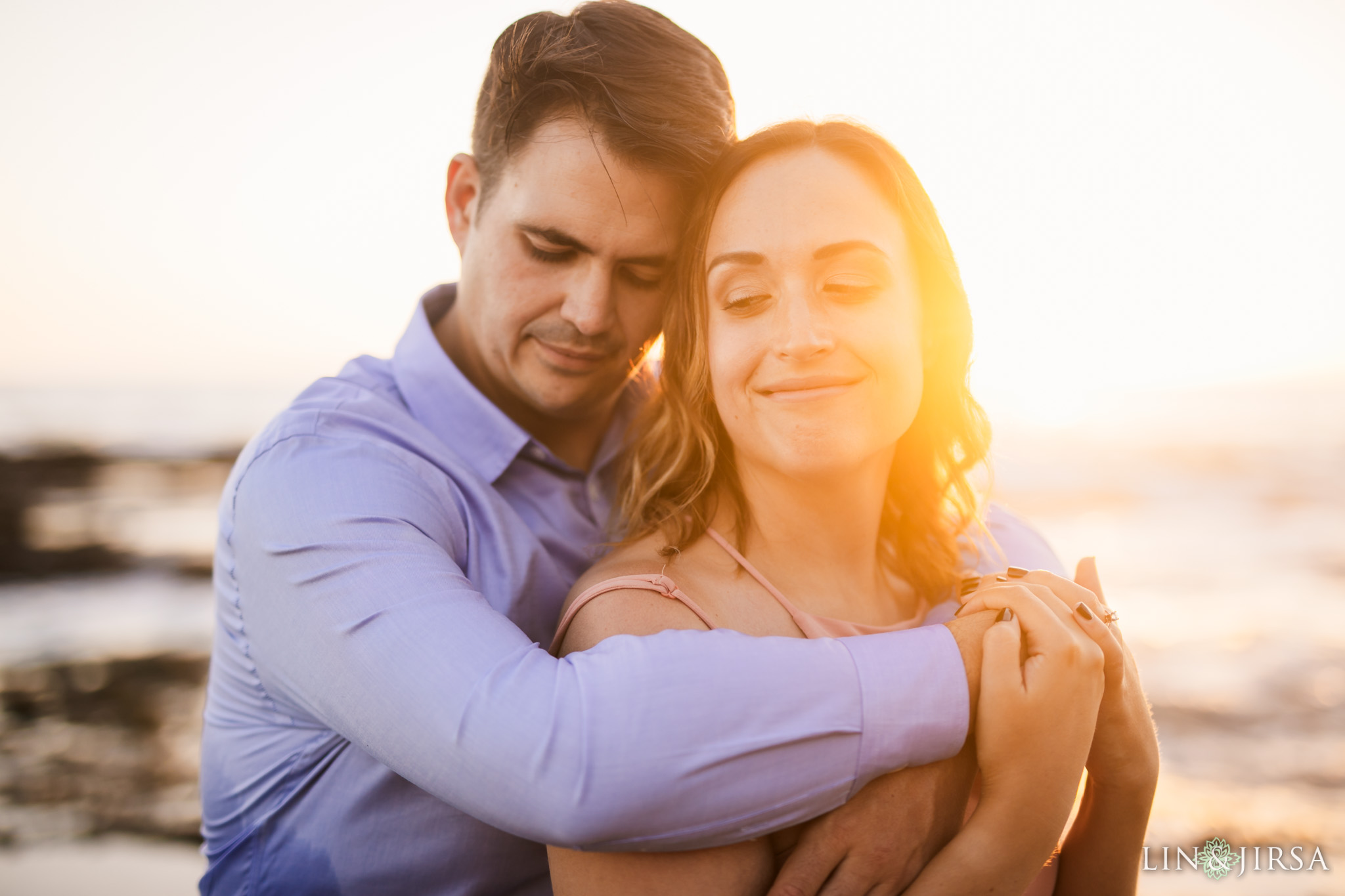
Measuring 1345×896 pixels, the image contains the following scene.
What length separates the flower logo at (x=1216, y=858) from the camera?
4.25 m

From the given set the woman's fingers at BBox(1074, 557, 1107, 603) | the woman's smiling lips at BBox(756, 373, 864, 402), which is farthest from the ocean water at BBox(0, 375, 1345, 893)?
the woman's smiling lips at BBox(756, 373, 864, 402)

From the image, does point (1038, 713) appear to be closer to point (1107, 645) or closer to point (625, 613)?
point (1107, 645)

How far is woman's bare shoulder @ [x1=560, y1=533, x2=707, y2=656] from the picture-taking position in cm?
192

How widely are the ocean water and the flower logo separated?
5 cm

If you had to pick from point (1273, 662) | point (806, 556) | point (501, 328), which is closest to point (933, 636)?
point (806, 556)

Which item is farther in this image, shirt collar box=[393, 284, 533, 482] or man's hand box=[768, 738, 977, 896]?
shirt collar box=[393, 284, 533, 482]

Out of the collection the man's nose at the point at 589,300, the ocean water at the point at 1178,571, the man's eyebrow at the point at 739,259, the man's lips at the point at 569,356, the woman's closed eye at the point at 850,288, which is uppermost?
the man's eyebrow at the point at 739,259

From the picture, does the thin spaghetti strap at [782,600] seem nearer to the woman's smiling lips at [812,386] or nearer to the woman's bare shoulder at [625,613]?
the woman's bare shoulder at [625,613]

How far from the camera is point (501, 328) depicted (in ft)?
9.14

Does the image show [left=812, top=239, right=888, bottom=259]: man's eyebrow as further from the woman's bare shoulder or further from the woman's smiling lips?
the woman's bare shoulder

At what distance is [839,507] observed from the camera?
2441 mm

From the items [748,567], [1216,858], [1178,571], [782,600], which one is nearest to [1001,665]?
[782,600]

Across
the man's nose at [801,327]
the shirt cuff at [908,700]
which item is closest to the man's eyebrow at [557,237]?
the man's nose at [801,327]

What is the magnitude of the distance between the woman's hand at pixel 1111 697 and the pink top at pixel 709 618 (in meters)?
0.39
